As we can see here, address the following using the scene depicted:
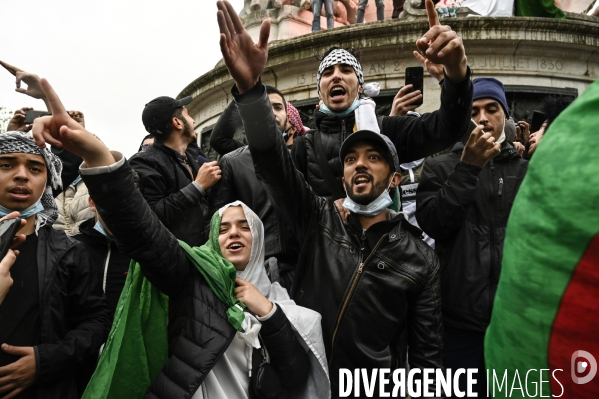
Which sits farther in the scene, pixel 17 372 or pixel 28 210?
pixel 28 210

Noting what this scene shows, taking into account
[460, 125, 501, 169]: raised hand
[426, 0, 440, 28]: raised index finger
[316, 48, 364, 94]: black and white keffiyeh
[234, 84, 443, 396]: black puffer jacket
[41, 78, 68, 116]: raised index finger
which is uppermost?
[316, 48, 364, 94]: black and white keffiyeh

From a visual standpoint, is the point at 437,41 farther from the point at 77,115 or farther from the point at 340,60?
the point at 77,115

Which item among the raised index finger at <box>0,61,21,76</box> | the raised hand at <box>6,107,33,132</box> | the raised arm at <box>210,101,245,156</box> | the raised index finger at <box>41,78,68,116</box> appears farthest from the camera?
the raised arm at <box>210,101,245,156</box>

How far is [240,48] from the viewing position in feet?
7.96

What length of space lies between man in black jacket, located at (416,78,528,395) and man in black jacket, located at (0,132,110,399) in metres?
1.96

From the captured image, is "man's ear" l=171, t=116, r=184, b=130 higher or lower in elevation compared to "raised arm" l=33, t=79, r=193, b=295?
higher

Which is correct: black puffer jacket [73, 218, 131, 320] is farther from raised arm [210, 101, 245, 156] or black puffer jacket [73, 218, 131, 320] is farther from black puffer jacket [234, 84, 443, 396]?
raised arm [210, 101, 245, 156]

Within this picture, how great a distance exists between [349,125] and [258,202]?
83 cm

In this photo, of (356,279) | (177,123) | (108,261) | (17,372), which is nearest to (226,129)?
(177,123)

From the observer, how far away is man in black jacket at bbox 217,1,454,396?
8.87 feet

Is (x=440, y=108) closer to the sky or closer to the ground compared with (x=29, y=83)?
closer to the ground

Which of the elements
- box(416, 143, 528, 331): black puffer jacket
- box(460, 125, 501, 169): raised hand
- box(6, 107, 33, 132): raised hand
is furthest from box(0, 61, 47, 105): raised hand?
box(460, 125, 501, 169): raised hand

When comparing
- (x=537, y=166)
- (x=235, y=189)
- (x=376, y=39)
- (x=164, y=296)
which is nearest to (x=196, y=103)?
(x=376, y=39)

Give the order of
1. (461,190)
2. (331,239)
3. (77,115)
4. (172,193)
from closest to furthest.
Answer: (331,239), (461,190), (77,115), (172,193)
